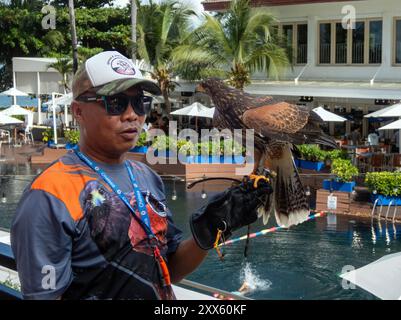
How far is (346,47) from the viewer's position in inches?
898

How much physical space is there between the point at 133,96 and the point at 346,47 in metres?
21.3

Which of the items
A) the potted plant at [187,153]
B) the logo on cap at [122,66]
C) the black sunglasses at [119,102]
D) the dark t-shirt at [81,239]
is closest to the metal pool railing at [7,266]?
the dark t-shirt at [81,239]

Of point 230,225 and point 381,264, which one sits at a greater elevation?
point 230,225

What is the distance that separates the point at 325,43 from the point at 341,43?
0.65 m

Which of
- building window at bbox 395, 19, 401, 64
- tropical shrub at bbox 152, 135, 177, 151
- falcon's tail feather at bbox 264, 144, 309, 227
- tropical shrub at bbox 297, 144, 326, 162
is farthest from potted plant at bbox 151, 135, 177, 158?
falcon's tail feather at bbox 264, 144, 309, 227

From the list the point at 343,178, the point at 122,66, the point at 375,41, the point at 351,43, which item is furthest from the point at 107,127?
the point at 351,43

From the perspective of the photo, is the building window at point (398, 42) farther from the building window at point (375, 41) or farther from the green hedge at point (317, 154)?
the green hedge at point (317, 154)

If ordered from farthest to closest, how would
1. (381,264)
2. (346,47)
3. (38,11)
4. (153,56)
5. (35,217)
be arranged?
(38,11), (153,56), (346,47), (381,264), (35,217)

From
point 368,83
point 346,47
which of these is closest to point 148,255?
point 368,83

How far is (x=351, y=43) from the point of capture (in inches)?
894

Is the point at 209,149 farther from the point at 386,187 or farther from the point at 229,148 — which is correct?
the point at 386,187

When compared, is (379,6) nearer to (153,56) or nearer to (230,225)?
(153,56)

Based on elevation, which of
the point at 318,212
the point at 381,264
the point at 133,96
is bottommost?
the point at 318,212

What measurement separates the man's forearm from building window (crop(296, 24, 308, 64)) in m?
21.7
